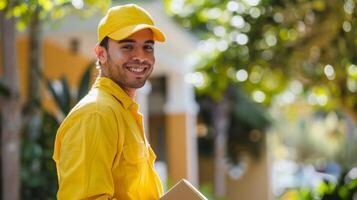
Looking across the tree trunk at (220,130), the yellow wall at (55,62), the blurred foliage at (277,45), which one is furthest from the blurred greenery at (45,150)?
the tree trunk at (220,130)

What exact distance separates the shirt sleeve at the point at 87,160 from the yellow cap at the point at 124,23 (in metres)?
0.35

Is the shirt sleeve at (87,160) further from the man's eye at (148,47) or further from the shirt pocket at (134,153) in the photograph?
the man's eye at (148,47)

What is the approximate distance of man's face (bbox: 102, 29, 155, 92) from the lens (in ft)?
8.74

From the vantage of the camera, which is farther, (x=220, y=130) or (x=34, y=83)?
(x=220, y=130)

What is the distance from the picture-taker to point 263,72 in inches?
366

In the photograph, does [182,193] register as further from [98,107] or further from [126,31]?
[126,31]

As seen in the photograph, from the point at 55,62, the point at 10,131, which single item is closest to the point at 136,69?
the point at 10,131

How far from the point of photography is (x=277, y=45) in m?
8.77

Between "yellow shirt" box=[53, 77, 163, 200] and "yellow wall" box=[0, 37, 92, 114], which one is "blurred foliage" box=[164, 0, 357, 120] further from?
"yellow shirt" box=[53, 77, 163, 200]

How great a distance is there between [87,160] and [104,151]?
7cm

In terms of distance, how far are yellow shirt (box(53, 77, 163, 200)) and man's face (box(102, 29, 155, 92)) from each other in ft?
0.14

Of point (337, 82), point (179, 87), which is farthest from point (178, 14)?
point (179, 87)

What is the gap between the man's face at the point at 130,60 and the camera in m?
2.66

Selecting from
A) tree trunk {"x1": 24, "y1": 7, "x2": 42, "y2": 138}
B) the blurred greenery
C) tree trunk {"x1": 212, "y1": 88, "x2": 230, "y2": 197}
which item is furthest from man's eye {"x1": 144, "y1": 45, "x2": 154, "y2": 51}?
tree trunk {"x1": 212, "y1": 88, "x2": 230, "y2": 197}
